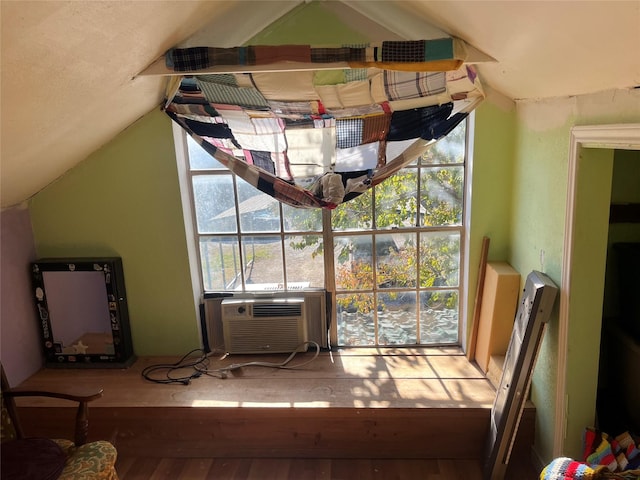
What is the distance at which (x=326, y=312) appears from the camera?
10.0ft

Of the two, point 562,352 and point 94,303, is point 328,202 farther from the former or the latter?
point 94,303

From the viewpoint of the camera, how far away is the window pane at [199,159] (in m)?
2.91

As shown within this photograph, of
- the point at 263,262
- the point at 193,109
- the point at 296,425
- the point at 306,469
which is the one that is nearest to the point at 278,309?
the point at 263,262

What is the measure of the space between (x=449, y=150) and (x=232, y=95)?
134 cm

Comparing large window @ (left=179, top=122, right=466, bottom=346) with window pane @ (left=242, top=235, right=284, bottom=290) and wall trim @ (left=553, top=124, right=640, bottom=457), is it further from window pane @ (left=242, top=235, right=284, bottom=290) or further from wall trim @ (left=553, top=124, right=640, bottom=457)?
wall trim @ (left=553, top=124, right=640, bottom=457)

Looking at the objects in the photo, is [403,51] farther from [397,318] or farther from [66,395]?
[66,395]

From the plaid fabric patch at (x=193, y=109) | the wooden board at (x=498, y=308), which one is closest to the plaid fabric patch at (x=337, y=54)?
the plaid fabric patch at (x=193, y=109)

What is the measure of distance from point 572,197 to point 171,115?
1974mm

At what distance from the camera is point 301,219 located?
9.81ft

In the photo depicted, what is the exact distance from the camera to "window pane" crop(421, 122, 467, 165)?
2.83 meters

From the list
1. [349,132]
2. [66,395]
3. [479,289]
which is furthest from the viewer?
[479,289]

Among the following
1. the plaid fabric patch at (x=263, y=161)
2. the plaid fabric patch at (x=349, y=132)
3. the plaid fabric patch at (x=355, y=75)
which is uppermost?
the plaid fabric patch at (x=355, y=75)

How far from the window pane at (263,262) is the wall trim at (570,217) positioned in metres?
1.66

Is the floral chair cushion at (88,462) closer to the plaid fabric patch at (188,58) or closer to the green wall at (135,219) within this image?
the green wall at (135,219)
